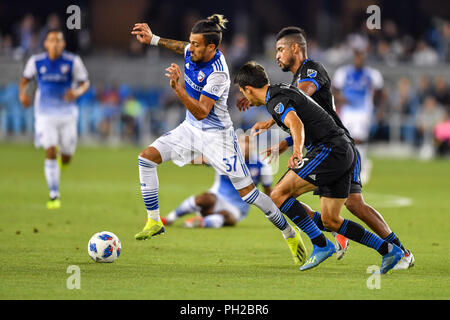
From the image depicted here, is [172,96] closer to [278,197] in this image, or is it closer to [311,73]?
[311,73]

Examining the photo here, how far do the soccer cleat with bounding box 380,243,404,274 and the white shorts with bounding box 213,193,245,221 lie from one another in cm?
428

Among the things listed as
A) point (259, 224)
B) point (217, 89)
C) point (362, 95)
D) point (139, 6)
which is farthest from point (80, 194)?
point (139, 6)

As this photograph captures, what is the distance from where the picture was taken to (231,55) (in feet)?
106

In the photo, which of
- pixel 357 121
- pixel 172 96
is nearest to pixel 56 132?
pixel 357 121

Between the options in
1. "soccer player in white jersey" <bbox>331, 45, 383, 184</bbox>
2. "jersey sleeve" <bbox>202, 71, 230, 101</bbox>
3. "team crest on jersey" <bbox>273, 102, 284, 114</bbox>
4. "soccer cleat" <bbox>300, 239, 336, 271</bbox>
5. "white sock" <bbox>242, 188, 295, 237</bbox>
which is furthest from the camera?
"soccer player in white jersey" <bbox>331, 45, 383, 184</bbox>

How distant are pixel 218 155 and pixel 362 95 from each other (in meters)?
10.7

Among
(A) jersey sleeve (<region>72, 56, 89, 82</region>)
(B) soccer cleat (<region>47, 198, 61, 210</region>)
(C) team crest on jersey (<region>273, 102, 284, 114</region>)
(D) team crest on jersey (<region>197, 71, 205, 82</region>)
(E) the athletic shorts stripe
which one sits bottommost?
(B) soccer cleat (<region>47, 198, 61, 210</region>)

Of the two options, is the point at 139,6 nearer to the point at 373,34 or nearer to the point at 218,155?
the point at 373,34

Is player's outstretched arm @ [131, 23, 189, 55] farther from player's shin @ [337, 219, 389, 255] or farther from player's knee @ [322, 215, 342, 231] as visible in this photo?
player's shin @ [337, 219, 389, 255]

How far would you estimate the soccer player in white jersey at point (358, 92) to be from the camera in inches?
768

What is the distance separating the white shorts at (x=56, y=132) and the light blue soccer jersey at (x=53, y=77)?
11 centimetres

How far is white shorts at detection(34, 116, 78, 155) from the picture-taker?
1497 centimetres

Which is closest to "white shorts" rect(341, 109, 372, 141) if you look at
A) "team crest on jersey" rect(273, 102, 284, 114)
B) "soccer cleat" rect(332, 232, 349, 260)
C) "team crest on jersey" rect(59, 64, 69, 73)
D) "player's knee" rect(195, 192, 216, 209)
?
"team crest on jersey" rect(59, 64, 69, 73)

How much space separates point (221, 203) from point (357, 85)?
309 inches
